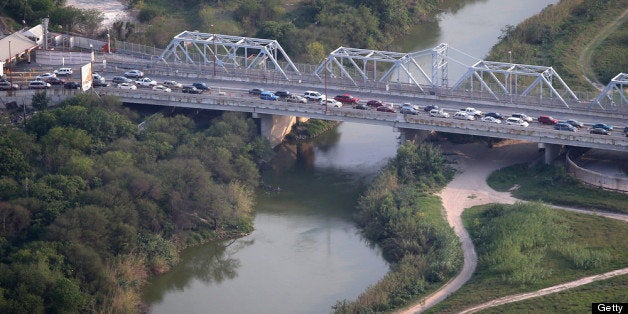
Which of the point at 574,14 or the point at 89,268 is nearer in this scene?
the point at 89,268

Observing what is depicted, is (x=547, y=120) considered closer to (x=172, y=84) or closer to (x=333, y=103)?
(x=333, y=103)

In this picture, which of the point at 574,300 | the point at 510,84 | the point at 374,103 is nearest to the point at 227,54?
the point at 374,103

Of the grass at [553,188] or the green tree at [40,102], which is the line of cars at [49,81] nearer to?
the green tree at [40,102]

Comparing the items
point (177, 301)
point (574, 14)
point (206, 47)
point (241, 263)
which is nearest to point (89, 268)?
point (177, 301)

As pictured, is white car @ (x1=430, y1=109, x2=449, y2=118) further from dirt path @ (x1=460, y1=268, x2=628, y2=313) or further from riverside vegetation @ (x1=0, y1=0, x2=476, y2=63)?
dirt path @ (x1=460, y1=268, x2=628, y2=313)

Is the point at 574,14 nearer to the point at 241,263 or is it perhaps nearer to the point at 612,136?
the point at 612,136
